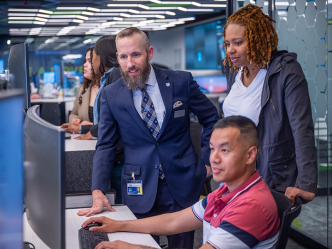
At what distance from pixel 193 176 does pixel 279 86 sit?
1.96 feet

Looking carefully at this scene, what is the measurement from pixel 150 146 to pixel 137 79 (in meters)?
0.32

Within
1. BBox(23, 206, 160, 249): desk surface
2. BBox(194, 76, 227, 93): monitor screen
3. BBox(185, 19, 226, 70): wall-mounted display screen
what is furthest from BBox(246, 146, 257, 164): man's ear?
BBox(185, 19, 226, 70): wall-mounted display screen

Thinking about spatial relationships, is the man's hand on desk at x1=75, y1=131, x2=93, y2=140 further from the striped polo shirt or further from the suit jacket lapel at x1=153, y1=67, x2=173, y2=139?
the striped polo shirt

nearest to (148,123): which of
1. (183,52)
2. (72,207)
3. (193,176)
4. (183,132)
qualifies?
(183,132)

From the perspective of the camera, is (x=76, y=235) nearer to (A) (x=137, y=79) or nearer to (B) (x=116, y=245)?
(B) (x=116, y=245)

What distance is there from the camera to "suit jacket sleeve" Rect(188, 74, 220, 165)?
1.91 m

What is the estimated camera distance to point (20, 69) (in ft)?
6.95

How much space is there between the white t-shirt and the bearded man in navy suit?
0.23 m

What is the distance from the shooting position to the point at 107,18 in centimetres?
1194

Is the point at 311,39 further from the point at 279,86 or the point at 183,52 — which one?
the point at 183,52

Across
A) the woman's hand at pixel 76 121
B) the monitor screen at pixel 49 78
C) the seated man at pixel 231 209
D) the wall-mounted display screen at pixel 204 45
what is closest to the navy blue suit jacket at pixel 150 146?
the seated man at pixel 231 209

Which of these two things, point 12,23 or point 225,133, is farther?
point 12,23

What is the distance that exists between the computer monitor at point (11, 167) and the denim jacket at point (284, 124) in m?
1.11

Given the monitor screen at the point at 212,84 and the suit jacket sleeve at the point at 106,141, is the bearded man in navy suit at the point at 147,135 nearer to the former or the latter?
the suit jacket sleeve at the point at 106,141
